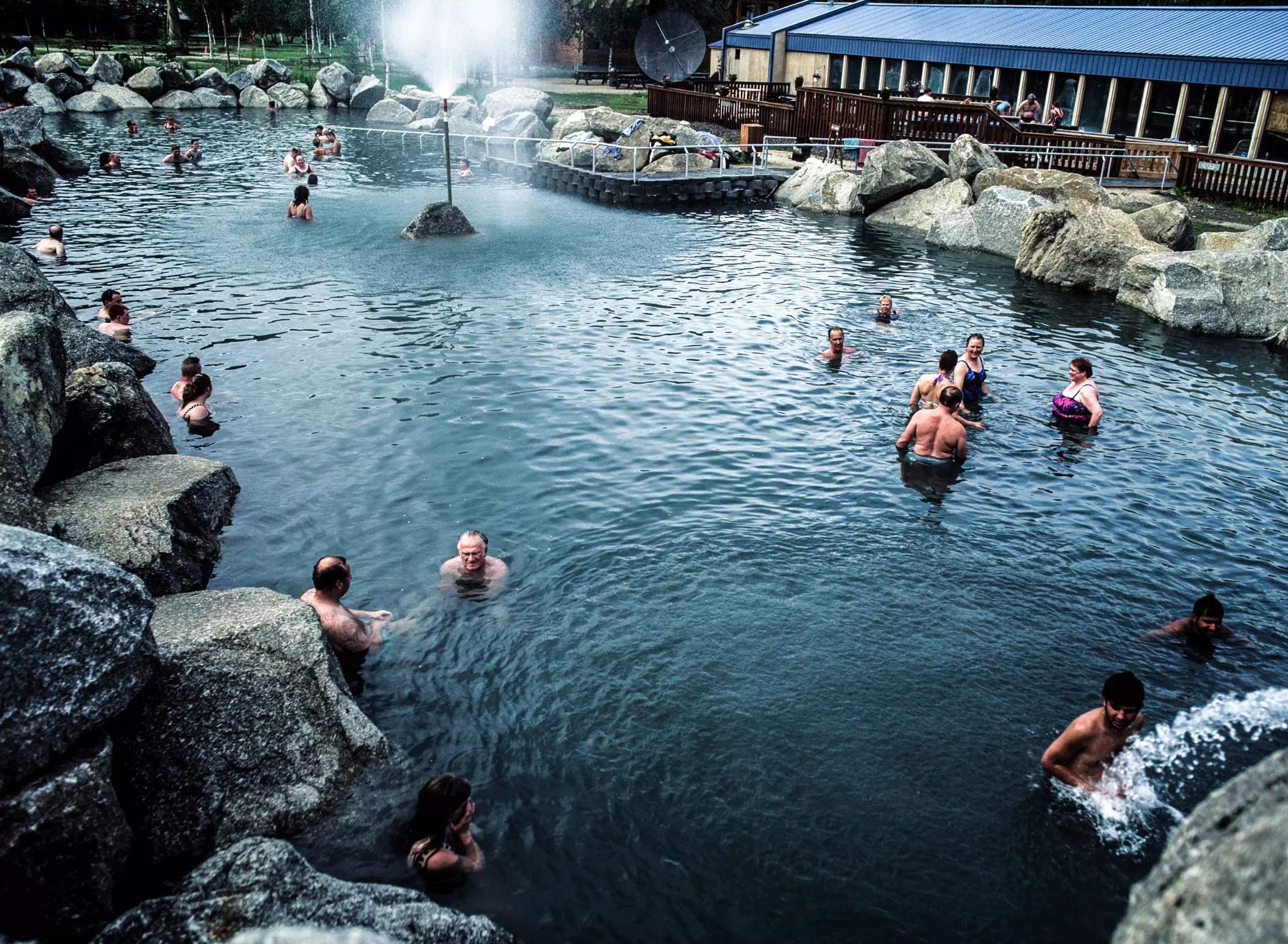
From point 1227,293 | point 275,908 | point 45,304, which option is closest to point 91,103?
point 45,304

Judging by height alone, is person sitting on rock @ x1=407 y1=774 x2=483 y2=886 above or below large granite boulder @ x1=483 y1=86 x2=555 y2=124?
below

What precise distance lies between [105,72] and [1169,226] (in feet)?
186

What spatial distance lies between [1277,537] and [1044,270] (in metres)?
13.8

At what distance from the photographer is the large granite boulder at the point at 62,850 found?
5.25m

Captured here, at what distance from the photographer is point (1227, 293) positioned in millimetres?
20281

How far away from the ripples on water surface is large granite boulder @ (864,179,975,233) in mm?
7284

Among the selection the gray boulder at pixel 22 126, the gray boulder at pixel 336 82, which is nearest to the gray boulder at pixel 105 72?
the gray boulder at pixel 336 82

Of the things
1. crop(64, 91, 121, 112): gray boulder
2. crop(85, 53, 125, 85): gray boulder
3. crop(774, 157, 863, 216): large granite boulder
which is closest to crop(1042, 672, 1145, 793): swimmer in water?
crop(774, 157, 863, 216): large granite boulder

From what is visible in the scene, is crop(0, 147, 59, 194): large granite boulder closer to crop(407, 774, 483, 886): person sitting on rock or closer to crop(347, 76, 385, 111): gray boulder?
crop(347, 76, 385, 111): gray boulder

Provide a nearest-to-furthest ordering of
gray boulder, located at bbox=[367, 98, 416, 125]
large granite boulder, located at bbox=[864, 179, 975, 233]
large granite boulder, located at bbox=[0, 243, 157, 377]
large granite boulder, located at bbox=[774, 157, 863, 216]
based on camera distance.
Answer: large granite boulder, located at bbox=[0, 243, 157, 377] < large granite boulder, located at bbox=[864, 179, 975, 233] < large granite boulder, located at bbox=[774, 157, 863, 216] < gray boulder, located at bbox=[367, 98, 416, 125]

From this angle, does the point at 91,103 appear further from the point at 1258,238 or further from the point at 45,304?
the point at 1258,238

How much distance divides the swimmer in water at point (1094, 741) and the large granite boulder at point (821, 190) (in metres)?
26.8

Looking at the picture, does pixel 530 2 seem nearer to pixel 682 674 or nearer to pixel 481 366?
pixel 481 366

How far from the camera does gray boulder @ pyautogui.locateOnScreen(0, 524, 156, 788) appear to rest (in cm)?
539
